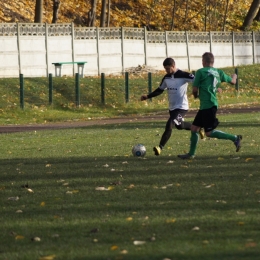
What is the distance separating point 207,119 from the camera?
1564 cm

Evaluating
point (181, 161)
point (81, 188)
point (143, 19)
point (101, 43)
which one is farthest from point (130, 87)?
point (81, 188)

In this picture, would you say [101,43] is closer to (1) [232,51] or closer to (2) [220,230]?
(1) [232,51]

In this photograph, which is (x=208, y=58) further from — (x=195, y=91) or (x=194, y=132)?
(x=194, y=132)

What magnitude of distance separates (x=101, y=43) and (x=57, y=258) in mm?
38559

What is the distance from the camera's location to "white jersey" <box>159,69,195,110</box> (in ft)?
54.1

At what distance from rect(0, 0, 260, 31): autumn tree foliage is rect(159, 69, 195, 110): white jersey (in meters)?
36.0

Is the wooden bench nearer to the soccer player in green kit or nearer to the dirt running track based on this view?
the dirt running track

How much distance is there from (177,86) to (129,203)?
233 inches

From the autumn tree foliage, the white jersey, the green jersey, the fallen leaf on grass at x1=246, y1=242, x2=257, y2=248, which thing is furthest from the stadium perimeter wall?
the fallen leaf on grass at x1=246, y1=242, x2=257, y2=248

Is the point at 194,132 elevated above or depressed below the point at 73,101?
below

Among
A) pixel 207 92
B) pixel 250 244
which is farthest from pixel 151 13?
pixel 250 244

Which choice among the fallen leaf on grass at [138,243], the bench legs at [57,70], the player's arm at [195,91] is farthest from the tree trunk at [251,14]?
the fallen leaf on grass at [138,243]

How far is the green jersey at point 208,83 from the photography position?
15.3m

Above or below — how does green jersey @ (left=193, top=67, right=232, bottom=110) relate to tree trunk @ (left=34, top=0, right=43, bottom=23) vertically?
below
